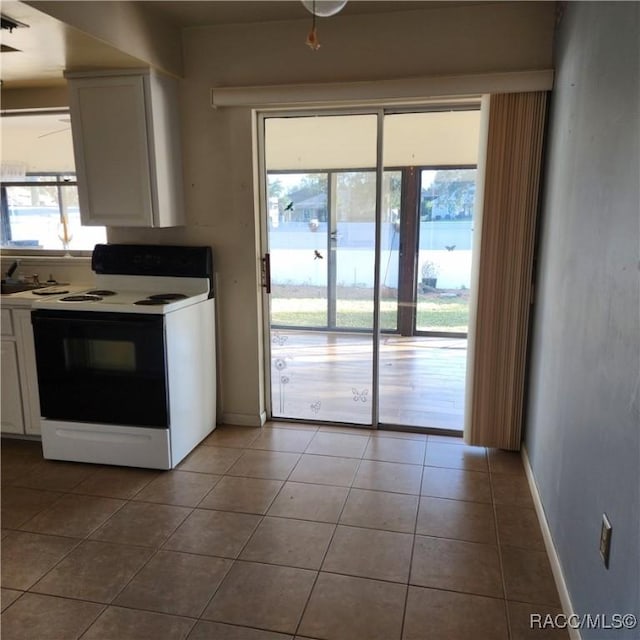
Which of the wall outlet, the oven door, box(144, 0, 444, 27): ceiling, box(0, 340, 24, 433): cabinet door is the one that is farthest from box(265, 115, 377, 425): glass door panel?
the wall outlet

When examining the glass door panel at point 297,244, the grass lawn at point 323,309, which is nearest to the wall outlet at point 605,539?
the grass lawn at point 323,309

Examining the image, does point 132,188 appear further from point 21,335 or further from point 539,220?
point 539,220

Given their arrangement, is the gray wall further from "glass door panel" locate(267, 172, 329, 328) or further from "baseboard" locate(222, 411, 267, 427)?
"baseboard" locate(222, 411, 267, 427)

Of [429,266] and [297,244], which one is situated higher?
[297,244]

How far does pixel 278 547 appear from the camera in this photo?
2.21 m

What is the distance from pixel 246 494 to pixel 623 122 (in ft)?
7.40

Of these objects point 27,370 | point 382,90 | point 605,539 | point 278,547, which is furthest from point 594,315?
point 27,370

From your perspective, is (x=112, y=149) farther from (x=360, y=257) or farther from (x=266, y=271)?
(x=360, y=257)

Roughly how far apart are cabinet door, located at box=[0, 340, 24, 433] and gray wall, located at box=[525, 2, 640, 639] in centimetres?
304

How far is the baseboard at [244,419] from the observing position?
3514mm

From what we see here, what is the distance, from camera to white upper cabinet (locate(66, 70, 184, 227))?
2.90m

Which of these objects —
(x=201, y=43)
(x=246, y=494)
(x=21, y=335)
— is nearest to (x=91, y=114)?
(x=201, y=43)

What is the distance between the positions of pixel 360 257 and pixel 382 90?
3.30 feet

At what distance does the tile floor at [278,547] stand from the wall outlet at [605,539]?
0.52 m
